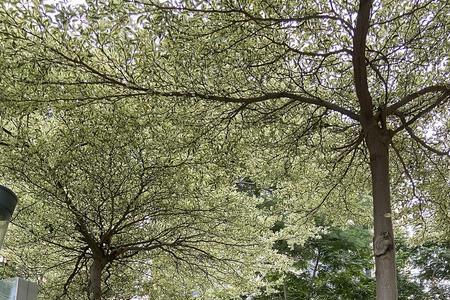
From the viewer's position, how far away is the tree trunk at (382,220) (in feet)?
10.7

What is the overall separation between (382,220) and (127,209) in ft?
9.06

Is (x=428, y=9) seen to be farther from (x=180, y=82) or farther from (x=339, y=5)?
(x=180, y=82)

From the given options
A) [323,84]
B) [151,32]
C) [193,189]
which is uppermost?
[323,84]

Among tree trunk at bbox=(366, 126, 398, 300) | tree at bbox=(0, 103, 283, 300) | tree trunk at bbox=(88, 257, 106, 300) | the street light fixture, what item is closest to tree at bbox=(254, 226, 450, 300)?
tree at bbox=(0, 103, 283, 300)

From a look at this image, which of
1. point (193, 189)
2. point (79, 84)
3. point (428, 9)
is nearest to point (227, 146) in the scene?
point (193, 189)

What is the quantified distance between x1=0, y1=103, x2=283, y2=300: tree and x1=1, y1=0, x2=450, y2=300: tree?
1.46 ft

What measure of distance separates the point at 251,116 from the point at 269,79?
45cm

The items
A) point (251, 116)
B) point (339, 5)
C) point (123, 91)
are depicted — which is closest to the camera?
point (339, 5)

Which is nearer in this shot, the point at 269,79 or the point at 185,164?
the point at 269,79

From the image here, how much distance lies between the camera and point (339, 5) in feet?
11.4

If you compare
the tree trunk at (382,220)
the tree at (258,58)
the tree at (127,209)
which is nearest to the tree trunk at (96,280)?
the tree at (127,209)

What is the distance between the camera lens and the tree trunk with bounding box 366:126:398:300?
328 cm

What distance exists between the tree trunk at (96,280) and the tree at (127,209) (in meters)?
0.01

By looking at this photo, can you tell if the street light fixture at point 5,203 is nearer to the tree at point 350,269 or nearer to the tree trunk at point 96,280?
the tree trunk at point 96,280
